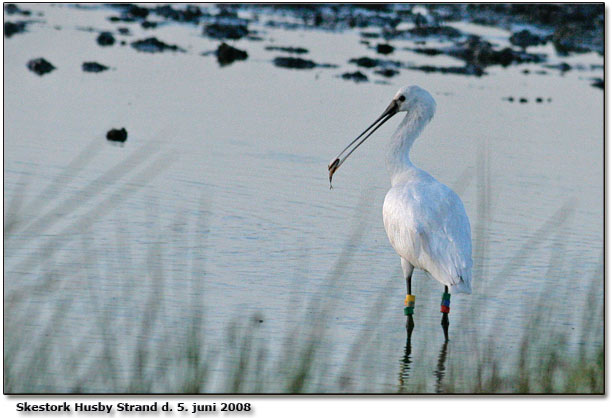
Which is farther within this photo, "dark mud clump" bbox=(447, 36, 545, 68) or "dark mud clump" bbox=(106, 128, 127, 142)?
"dark mud clump" bbox=(447, 36, 545, 68)

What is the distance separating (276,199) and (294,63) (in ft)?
31.0

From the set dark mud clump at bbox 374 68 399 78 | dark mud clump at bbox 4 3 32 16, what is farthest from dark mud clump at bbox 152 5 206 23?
dark mud clump at bbox 374 68 399 78

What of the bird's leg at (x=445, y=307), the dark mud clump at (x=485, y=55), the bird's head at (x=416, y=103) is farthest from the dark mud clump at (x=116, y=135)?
the dark mud clump at (x=485, y=55)

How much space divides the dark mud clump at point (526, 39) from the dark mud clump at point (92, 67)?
8838 mm

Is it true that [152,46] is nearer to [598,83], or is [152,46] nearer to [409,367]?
[598,83]

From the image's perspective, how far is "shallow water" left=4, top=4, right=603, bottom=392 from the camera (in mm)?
7273

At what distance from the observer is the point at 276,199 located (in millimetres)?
11078

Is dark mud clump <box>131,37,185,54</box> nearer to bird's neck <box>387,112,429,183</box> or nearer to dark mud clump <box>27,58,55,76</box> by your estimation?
dark mud clump <box>27,58,55,76</box>

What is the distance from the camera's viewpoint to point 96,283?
7934mm

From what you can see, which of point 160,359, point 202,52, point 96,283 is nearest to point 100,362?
point 160,359

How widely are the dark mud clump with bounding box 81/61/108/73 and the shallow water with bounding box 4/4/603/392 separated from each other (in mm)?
253

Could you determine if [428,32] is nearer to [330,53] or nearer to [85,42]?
[330,53]

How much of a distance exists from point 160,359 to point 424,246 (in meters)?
2.56

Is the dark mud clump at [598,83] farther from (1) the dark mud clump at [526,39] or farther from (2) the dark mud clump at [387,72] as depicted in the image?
(1) the dark mud clump at [526,39]
